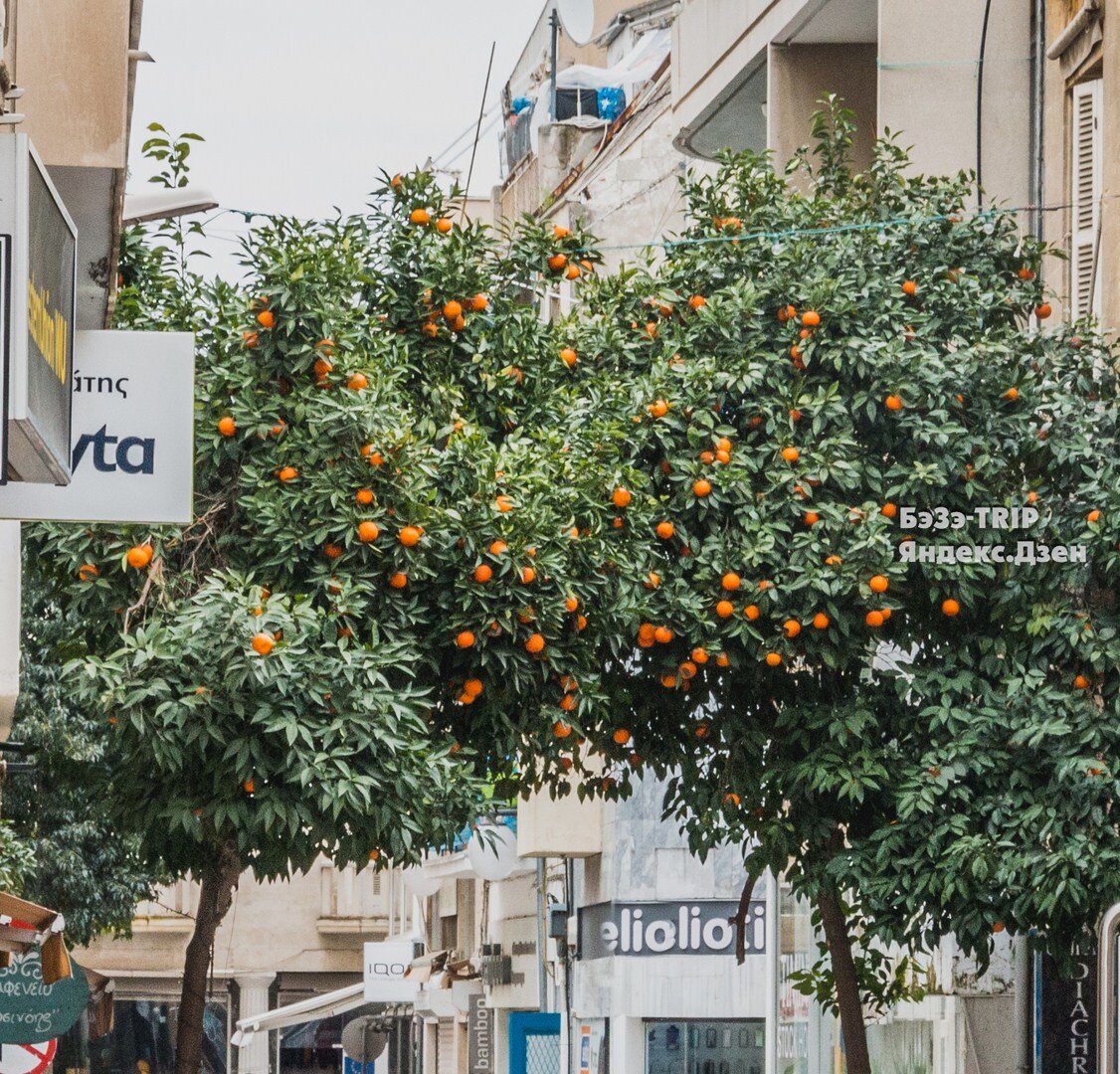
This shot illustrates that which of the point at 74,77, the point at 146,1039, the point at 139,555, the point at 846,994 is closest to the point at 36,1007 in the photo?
the point at 139,555

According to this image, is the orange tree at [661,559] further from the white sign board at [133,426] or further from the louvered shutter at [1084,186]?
the louvered shutter at [1084,186]

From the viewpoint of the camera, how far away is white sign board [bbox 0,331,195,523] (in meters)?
7.71

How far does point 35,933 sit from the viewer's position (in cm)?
1124

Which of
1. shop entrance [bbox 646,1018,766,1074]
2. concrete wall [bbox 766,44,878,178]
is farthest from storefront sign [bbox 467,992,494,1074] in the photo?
concrete wall [bbox 766,44,878,178]

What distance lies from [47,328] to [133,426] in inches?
91.2

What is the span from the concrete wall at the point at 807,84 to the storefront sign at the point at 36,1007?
955 centimetres

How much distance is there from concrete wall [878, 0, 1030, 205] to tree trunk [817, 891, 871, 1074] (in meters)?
7.06

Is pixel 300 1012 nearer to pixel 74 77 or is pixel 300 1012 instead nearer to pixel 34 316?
pixel 74 77

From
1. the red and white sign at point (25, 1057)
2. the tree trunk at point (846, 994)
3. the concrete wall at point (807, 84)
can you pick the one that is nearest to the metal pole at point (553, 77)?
the concrete wall at point (807, 84)

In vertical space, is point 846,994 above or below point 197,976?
below

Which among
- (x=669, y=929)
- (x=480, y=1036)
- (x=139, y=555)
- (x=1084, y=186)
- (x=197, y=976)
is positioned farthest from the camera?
(x=480, y=1036)

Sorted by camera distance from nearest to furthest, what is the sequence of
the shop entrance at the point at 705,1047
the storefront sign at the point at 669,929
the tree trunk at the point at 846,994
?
the tree trunk at the point at 846,994
the shop entrance at the point at 705,1047
the storefront sign at the point at 669,929

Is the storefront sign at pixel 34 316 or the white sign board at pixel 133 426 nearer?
the storefront sign at pixel 34 316

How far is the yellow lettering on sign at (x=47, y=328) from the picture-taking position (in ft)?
17.1
